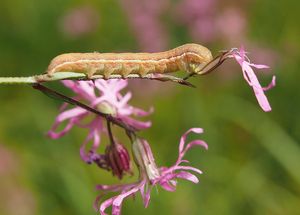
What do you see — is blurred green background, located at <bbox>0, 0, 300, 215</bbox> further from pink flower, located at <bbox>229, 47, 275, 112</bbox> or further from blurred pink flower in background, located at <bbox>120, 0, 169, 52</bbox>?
pink flower, located at <bbox>229, 47, 275, 112</bbox>

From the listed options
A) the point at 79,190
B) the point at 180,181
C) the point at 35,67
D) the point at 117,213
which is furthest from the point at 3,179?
the point at 117,213

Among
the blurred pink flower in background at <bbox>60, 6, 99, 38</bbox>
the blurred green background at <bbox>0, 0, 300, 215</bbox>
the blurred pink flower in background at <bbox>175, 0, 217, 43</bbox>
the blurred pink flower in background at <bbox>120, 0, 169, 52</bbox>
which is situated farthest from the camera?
the blurred pink flower in background at <bbox>60, 6, 99, 38</bbox>

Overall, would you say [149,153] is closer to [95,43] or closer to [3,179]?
[3,179]

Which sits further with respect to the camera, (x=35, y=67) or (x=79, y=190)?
(x=35, y=67)

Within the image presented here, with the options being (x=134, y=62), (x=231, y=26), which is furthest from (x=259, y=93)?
(x=231, y=26)

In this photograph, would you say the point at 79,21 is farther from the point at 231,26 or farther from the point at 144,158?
the point at 144,158

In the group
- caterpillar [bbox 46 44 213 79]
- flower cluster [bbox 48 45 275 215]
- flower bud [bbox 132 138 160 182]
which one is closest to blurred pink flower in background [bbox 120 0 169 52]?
flower cluster [bbox 48 45 275 215]

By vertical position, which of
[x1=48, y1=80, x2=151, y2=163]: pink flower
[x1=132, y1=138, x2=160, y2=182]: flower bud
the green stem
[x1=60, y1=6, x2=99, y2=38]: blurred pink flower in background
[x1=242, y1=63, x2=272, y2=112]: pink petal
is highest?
[x1=60, y1=6, x2=99, y2=38]: blurred pink flower in background

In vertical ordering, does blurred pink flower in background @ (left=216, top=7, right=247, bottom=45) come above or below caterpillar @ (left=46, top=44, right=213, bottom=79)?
above
